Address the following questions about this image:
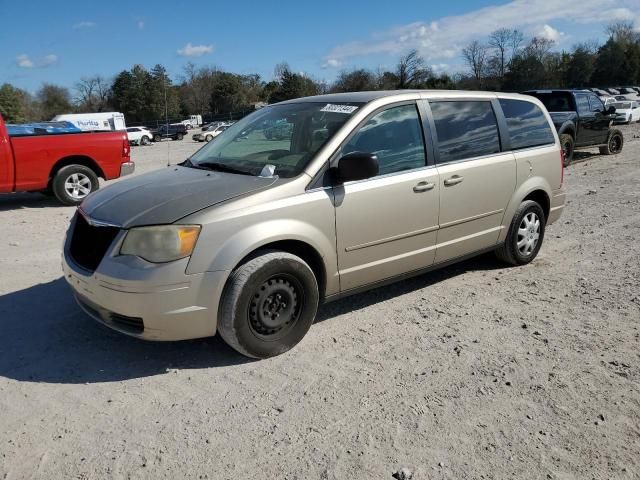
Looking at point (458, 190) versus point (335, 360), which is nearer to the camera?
point (335, 360)

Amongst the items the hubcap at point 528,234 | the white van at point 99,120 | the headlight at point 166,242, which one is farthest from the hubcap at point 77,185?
the white van at point 99,120

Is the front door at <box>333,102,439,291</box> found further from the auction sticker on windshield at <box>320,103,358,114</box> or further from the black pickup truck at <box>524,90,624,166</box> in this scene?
the black pickup truck at <box>524,90,624,166</box>

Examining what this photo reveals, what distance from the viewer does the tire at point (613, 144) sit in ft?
50.5

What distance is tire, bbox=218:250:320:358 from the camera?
344 cm

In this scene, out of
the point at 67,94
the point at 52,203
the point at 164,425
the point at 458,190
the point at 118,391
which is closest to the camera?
the point at 164,425

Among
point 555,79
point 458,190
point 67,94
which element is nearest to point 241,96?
point 67,94

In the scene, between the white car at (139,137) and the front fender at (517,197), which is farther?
the white car at (139,137)

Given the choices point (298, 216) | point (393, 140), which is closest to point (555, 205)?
point (393, 140)

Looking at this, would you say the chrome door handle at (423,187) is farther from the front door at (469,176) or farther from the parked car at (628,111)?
the parked car at (628,111)

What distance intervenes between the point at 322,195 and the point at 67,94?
3459 inches

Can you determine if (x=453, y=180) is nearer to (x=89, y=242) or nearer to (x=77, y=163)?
(x=89, y=242)

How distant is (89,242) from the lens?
366 cm

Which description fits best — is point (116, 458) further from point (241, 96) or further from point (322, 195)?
point (241, 96)

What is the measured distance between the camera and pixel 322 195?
379 centimetres
